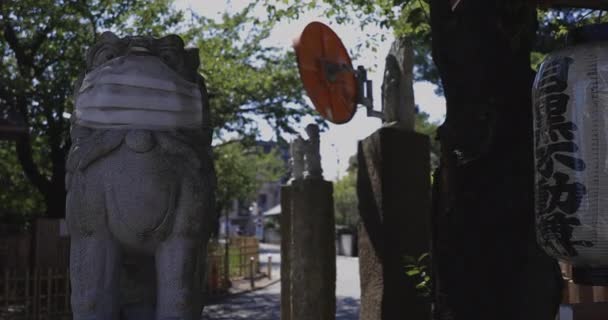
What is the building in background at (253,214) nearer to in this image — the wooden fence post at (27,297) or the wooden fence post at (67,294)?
the wooden fence post at (67,294)

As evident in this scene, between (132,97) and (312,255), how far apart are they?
4758mm

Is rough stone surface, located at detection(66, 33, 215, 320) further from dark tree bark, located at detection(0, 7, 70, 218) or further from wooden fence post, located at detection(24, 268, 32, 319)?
dark tree bark, located at detection(0, 7, 70, 218)

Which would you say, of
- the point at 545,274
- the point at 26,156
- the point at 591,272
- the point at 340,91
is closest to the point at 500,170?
the point at 545,274

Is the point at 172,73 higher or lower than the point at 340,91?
lower

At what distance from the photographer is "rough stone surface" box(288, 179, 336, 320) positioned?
8.07 metres

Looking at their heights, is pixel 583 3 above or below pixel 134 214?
above

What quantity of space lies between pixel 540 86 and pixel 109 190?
7.36 ft

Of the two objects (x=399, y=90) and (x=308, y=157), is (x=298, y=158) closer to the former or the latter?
(x=308, y=157)

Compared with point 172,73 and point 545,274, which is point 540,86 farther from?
point 172,73

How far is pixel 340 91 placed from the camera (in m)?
7.88

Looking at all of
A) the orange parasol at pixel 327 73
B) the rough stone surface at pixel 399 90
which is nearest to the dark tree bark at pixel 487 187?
the orange parasol at pixel 327 73

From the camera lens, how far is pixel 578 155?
2.93 m

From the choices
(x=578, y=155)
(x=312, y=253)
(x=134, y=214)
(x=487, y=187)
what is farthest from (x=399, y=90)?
(x=578, y=155)

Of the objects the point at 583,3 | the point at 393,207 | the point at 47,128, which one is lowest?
the point at 393,207
